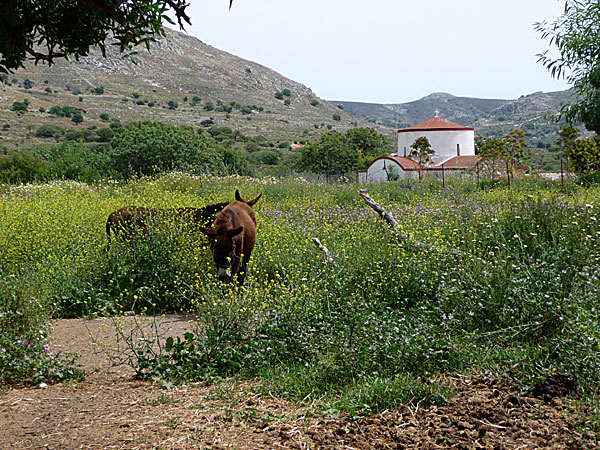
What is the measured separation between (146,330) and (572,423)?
16.0ft

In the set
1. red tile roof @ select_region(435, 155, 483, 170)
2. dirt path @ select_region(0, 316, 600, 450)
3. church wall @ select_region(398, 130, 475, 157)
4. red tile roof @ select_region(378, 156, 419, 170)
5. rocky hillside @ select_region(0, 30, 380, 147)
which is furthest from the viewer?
rocky hillside @ select_region(0, 30, 380, 147)

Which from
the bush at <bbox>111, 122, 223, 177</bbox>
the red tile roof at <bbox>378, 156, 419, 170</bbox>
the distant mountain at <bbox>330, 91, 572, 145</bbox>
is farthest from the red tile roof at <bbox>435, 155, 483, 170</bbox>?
the distant mountain at <bbox>330, 91, 572, 145</bbox>

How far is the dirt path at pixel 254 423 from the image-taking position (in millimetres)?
3637

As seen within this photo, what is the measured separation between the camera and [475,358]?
15.7 ft

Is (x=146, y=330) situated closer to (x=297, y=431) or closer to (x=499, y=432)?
(x=297, y=431)

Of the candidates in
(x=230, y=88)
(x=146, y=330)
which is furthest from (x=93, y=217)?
(x=230, y=88)

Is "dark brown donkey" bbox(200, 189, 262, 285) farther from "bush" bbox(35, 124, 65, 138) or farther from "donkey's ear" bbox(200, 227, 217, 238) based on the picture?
"bush" bbox(35, 124, 65, 138)

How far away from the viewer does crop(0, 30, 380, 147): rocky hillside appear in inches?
2972

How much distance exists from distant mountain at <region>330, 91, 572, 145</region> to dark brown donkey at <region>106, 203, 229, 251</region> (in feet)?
330

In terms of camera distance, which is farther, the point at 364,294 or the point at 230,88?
the point at 230,88

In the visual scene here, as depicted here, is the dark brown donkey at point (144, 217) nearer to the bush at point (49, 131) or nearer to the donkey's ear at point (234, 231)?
the donkey's ear at point (234, 231)

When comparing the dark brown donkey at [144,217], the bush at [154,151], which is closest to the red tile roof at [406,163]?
the bush at [154,151]

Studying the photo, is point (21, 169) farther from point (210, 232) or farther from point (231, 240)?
point (231, 240)

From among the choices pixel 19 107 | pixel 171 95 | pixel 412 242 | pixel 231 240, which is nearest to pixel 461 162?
pixel 412 242
